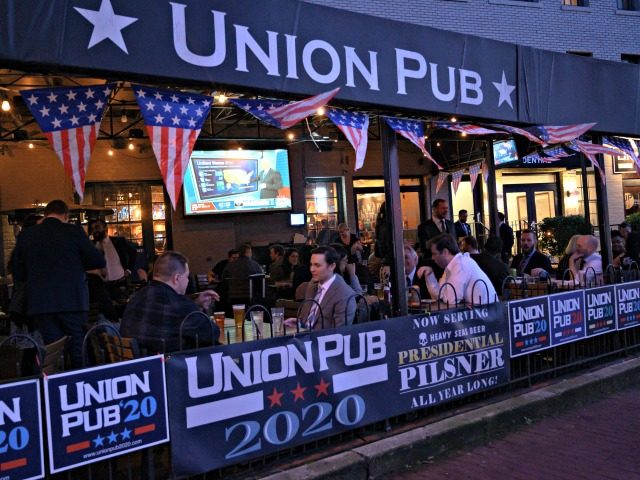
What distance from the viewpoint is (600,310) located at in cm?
694

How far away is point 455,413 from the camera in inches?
212

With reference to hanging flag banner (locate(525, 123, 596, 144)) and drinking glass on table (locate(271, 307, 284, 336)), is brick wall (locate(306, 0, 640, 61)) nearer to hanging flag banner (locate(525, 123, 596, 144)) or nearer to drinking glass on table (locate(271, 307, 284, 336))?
hanging flag banner (locate(525, 123, 596, 144))

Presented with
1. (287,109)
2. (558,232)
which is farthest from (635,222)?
(287,109)

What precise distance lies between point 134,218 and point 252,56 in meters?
10.6

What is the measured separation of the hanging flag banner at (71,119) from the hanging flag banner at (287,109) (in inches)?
44.6

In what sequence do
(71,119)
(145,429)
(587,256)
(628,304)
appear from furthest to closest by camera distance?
1. (587,256)
2. (628,304)
3. (71,119)
4. (145,429)

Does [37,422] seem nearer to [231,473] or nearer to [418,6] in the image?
[231,473]

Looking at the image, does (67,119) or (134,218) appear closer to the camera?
(67,119)

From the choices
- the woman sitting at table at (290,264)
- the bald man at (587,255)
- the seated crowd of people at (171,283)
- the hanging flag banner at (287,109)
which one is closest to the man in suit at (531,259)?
the seated crowd of people at (171,283)

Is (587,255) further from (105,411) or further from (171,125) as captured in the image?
(105,411)

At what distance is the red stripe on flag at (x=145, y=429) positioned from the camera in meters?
3.63

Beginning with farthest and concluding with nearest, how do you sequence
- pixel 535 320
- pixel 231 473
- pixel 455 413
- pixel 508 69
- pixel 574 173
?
pixel 574 173, pixel 508 69, pixel 535 320, pixel 455 413, pixel 231 473

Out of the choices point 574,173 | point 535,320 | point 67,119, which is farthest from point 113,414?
point 574,173

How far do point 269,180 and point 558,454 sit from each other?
11478 mm
